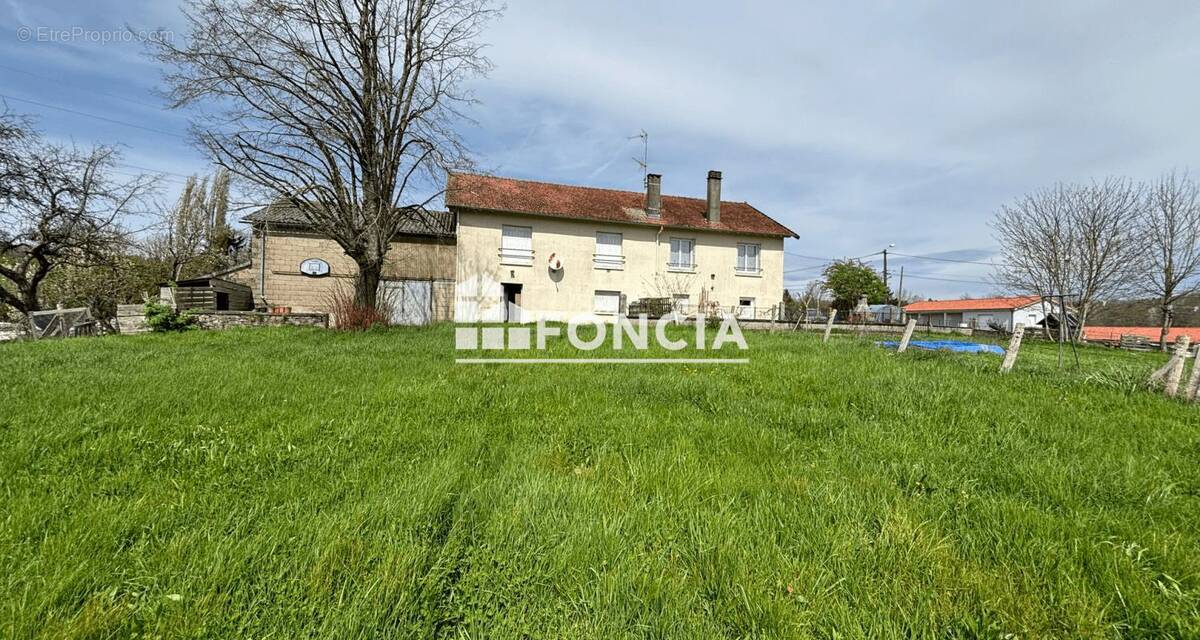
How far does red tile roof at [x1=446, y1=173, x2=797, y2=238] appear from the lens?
59.0ft

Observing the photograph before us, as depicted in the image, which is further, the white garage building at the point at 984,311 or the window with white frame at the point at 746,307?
the white garage building at the point at 984,311

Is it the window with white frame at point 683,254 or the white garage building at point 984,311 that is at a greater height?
the window with white frame at point 683,254

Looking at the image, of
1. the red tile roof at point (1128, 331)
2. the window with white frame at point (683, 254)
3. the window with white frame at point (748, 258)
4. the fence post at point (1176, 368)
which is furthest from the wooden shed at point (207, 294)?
the red tile roof at point (1128, 331)

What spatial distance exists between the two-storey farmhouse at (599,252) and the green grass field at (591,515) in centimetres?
1345

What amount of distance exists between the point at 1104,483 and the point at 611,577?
10.1ft

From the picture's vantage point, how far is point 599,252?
63.3 feet

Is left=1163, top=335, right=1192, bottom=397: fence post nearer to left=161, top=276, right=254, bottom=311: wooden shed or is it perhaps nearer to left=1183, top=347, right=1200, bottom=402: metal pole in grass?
left=1183, top=347, right=1200, bottom=402: metal pole in grass

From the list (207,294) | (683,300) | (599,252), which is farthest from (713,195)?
(207,294)

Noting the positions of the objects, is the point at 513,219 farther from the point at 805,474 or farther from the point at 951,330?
the point at 951,330

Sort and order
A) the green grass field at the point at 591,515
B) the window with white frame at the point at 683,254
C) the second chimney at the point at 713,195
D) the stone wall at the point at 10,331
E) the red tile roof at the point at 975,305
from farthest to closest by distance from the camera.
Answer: the red tile roof at the point at 975,305
the second chimney at the point at 713,195
the window with white frame at the point at 683,254
the stone wall at the point at 10,331
the green grass field at the point at 591,515

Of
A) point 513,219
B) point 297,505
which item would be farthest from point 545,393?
point 513,219

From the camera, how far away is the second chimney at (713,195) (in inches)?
809

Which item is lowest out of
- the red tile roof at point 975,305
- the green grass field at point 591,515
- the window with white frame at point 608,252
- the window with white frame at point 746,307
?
the green grass field at point 591,515

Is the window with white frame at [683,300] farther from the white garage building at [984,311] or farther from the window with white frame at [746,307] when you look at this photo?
the white garage building at [984,311]
